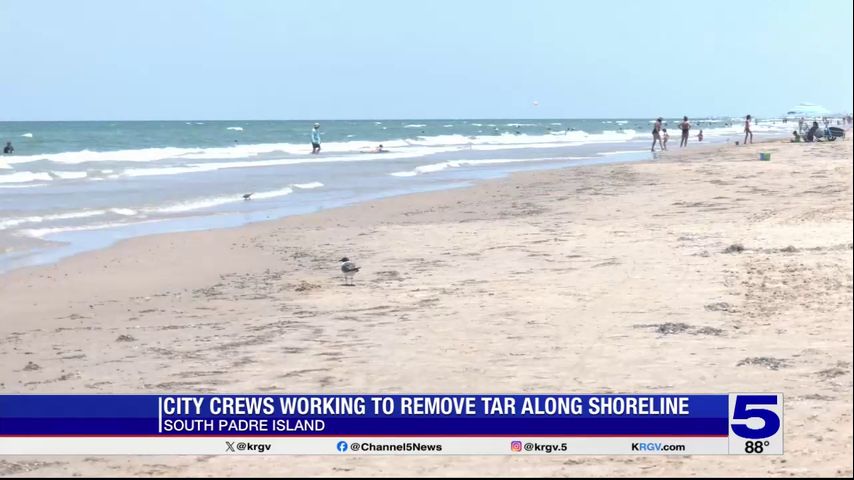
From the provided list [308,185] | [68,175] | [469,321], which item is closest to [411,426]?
[469,321]

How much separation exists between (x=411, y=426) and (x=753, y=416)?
1.56 meters

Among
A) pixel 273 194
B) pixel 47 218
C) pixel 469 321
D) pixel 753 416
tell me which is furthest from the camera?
pixel 273 194

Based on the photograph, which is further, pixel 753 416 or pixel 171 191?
pixel 171 191

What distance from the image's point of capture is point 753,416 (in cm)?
456

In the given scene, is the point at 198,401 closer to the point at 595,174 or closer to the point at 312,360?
the point at 312,360

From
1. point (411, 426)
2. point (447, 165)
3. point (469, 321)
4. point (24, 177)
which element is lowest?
point (24, 177)

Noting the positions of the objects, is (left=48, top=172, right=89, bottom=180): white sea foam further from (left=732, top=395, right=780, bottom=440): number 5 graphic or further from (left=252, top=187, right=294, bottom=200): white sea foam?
(left=732, top=395, right=780, bottom=440): number 5 graphic

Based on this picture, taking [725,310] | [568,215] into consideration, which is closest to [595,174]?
[568,215]

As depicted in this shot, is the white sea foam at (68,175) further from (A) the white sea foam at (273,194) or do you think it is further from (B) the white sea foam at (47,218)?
(B) the white sea foam at (47,218)

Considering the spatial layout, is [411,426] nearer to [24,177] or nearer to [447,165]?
[24,177]

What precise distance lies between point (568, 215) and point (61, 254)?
7.03 metres

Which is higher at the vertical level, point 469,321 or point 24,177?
point 469,321

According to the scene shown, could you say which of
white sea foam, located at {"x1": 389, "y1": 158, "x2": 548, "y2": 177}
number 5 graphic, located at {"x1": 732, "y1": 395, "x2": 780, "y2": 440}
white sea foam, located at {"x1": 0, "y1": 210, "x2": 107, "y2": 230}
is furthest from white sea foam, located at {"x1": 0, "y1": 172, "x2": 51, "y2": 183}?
number 5 graphic, located at {"x1": 732, "y1": 395, "x2": 780, "y2": 440}

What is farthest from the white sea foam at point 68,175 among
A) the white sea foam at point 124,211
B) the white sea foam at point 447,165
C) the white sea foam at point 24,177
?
the white sea foam at point 124,211
